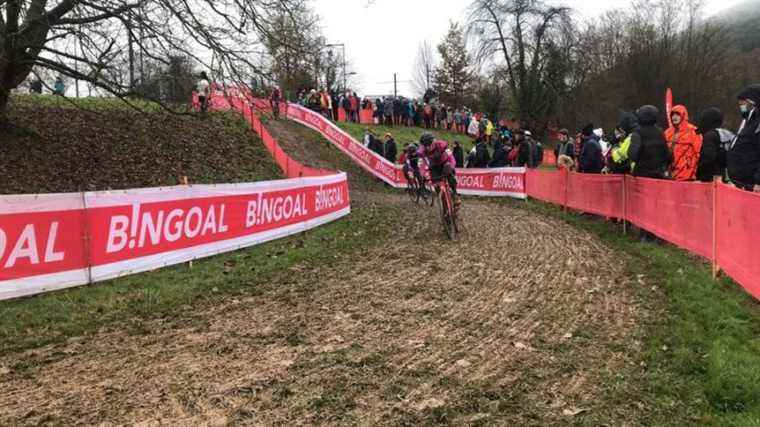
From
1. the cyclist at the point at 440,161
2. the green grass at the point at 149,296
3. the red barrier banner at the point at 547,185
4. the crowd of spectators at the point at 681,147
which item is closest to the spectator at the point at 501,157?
the red barrier banner at the point at 547,185

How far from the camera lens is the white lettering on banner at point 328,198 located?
13.0 m

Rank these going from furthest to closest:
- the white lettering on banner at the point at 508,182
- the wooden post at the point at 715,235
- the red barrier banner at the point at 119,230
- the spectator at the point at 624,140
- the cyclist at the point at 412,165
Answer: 1. the white lettering on banner at the point at 508,182
2. the cyclist at the point at 412,165
3. the spectator at the point at 624,140
4. the wooden post at the point at 715,235
5. the red barrier banner at the point at 119,230

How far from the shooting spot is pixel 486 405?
148 inches

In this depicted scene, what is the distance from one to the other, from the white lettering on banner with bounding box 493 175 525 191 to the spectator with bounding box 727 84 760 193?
11.8 m

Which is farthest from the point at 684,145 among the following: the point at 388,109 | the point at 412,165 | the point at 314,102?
the point at 388,109

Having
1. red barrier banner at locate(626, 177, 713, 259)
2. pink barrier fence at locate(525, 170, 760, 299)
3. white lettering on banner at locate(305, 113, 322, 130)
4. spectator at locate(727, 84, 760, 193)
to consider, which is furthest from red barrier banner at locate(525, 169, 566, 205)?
white lettering on banner at locate(305, 113, 322, 130)

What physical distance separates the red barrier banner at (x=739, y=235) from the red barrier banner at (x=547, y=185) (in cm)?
876

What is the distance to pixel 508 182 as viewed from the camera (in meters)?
19.9

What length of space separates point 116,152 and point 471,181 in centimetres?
1308

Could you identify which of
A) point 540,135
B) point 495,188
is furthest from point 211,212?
point 540,135

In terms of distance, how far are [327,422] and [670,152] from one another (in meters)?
8.13

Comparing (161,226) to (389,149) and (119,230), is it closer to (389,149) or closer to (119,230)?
(119,230)

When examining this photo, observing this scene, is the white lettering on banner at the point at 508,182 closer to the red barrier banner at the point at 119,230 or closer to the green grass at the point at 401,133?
the red barrier banner at the point at 119,230

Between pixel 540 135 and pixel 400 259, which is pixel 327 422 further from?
pixel 540 135
